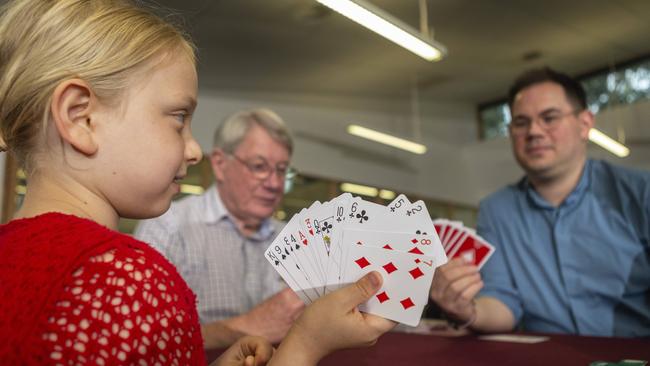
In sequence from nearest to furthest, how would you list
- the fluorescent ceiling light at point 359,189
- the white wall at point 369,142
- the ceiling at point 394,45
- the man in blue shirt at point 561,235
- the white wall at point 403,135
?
1. the man in blue shirt at point 561,235
2. the ceiling at point 394,45
3. the white wall at point 369,142
4. the white wall at point 403,135
5. the fluorescent ceiling light at point 359,189

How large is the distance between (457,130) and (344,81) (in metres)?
4.36

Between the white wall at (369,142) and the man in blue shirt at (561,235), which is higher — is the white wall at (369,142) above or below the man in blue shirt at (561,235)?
above

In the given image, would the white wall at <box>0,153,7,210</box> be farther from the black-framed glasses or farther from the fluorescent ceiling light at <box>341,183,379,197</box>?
the fluorescent ceiling light at <box>341,183,379,197</box>

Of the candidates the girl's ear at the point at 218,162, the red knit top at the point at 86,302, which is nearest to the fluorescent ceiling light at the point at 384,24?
the girl's ear at the point at 218,162

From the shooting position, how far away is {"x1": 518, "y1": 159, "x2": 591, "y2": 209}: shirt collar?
223cm

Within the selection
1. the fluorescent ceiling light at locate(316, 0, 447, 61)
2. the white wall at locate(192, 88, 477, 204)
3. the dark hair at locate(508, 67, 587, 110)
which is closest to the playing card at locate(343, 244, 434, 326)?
the dark hair at locate(508, 67, 587, 110)

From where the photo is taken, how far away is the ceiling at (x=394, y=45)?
5.67m

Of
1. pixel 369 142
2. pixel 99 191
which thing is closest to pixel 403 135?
pixel 369 142

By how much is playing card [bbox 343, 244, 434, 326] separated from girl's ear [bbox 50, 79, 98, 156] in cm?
44

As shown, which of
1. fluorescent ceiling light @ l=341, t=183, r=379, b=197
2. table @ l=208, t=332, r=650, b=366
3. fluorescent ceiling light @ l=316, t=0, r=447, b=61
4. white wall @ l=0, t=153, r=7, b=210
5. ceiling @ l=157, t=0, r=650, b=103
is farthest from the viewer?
fluorescent ceiling light @ l=341, t=183, r=379, b=197

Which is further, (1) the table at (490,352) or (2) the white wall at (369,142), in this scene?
(2) the white wall at (369,142)

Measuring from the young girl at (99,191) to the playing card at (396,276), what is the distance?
0.12 feet

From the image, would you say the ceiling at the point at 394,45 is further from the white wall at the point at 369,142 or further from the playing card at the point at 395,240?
the playing card at the point at 395,240

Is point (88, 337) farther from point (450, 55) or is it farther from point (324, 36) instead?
point (450, 55)
